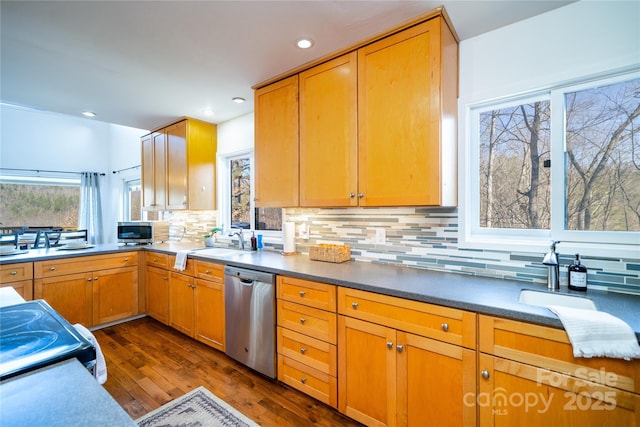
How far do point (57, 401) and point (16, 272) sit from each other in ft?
10.2

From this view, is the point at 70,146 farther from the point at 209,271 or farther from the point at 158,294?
the point at 209,271

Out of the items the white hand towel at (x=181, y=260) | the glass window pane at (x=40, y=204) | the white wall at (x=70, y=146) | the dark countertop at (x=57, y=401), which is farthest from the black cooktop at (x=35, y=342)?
the glass window pane at (x=40, y=204)

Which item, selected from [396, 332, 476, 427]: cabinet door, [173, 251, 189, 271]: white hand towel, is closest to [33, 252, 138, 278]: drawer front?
[173, 251, 189, 271]: white hand towel

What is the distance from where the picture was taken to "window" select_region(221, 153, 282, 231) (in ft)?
10.6

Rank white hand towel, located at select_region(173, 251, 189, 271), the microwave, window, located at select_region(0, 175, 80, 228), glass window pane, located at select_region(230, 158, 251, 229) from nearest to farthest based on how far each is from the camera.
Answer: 1. white hand towel, located at select_region(173, 251, 189, 271)
2. glass window pane, located at select_region(230, 158, 251, 229)
3. the microwave
4. window, located at select_region(0, 175, 80, 228)

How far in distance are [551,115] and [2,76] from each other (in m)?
4.04

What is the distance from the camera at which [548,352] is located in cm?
117

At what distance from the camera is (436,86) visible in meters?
1.69

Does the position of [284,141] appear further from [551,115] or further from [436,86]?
[551,115]

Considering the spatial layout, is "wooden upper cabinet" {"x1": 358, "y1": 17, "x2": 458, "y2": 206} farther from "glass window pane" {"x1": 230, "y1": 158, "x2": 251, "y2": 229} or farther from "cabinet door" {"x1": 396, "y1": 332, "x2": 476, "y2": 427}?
"glass window pane" {"x1": 230, "y1": 158, "x2": 251, "y2": 229}

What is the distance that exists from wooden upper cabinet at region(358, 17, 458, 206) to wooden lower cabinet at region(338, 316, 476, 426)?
2.62ft

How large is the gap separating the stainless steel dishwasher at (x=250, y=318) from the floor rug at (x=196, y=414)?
0.37 m

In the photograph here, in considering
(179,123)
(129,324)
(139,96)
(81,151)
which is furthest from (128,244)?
(81,151)

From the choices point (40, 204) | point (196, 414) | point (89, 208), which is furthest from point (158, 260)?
point (40, 204)
